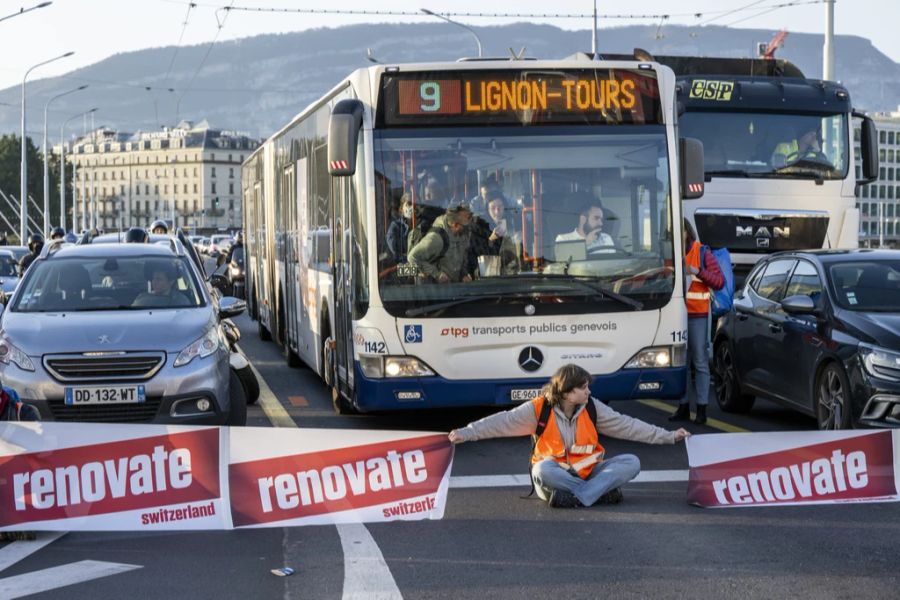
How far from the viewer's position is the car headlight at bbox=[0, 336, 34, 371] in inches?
430

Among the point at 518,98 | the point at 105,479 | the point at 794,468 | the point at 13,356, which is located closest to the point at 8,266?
the point at 13,356

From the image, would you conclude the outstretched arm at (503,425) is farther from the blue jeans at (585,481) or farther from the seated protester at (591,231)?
the seated protester at (591,231)

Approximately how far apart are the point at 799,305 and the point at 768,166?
868 centimetres

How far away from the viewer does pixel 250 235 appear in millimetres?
27625

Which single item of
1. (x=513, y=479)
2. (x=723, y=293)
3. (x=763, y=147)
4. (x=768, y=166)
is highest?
(x=763, y=147)

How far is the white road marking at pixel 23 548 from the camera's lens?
771 centimetres

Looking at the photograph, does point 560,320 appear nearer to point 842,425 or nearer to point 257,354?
point 842,425

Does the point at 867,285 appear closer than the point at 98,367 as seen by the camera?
No

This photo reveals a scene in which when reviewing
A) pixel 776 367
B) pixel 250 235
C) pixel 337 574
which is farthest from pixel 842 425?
pixel 250 235

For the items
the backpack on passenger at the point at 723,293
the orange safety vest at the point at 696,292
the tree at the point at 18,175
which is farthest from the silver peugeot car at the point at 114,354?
the tree at the point at 18,175

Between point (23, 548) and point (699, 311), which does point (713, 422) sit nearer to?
point (699, 311)

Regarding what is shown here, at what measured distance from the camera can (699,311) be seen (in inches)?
526

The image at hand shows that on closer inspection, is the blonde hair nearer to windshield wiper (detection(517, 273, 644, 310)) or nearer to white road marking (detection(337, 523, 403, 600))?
white road marking (detection(337, 523, 403, 600))

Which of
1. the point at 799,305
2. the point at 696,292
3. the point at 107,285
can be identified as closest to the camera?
the point at 799,305
